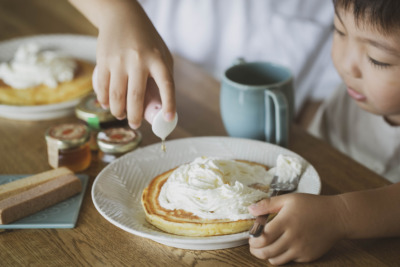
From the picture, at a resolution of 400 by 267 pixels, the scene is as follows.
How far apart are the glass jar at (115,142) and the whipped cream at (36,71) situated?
38 centimetres

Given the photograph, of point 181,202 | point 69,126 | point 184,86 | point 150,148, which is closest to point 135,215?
point 181,202

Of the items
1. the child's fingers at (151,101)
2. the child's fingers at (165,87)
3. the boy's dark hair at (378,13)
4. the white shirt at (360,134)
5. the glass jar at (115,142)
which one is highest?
the boy's dark hair at (378,13)

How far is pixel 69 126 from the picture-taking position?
46.7 inches

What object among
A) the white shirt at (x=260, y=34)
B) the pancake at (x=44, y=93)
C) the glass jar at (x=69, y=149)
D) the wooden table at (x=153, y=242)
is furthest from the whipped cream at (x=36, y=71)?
the white shirt at (x=260, y=34)

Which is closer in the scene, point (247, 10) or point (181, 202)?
point (181, 202)

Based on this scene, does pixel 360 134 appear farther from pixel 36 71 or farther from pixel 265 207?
pixel 36 71

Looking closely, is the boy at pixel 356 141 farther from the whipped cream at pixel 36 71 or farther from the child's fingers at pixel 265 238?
the whipped cream at pixel 36 71

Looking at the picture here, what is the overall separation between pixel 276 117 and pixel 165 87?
0.35 metres

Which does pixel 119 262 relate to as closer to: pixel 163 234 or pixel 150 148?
pixel 163 234

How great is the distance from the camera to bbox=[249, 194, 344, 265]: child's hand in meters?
0.82

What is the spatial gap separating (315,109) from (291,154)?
115cm

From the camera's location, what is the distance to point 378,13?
1.05 meters

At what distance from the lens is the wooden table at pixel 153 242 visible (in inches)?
33.7

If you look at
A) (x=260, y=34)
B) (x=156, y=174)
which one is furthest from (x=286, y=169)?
(x=260, y=34)
